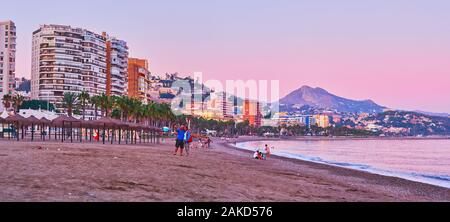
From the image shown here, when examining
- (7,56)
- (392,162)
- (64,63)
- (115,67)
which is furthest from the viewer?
(115,67)

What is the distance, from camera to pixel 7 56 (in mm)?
135625

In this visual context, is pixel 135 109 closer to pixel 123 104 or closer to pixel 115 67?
pixel 123 104

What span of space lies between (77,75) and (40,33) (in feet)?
59.7

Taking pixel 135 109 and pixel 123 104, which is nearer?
pixel 123 104

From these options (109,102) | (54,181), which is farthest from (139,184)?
(109,102)

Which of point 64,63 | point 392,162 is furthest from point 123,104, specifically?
point 392,162

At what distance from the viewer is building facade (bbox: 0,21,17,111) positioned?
134625mm

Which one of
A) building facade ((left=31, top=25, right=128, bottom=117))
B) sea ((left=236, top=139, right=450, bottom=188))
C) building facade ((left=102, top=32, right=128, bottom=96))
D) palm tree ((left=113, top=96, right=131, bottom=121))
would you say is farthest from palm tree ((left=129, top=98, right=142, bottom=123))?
building facade ((left=102, top=32, right=128, bottom=96))

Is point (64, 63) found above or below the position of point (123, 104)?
above
